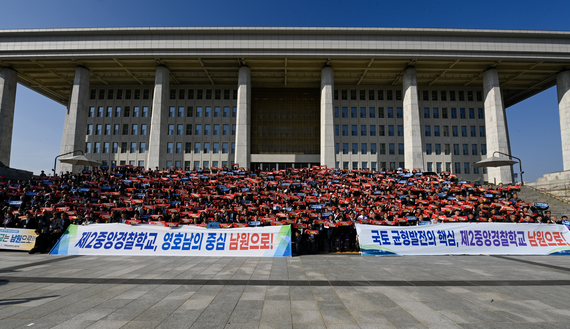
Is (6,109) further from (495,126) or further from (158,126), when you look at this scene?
(495,126)

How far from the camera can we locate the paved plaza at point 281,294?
219 inches

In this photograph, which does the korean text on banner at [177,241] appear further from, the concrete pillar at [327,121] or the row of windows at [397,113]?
the row of windows at [397,113]

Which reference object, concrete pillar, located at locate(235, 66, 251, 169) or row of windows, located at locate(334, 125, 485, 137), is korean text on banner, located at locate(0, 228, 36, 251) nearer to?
concrete pillar, located at locate(235, 66, 251, 169)

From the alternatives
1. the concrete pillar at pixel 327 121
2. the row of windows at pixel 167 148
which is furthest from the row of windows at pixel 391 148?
the row of windows at pixel 167 148

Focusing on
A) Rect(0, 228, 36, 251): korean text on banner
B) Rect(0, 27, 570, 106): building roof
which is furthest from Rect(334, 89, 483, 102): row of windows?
Rect(0, 228, 36, 251): korean text on banner

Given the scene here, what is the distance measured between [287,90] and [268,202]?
3368 cm

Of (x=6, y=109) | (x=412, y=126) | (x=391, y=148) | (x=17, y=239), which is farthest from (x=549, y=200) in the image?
(x=6, y=109)

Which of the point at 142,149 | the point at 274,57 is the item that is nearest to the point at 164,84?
the point at 142,149

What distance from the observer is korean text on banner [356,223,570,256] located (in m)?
14.2

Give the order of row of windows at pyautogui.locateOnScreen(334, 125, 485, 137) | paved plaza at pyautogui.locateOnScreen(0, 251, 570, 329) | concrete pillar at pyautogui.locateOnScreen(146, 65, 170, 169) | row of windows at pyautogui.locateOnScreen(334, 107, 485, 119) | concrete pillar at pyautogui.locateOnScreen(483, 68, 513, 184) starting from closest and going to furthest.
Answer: paved plaza at pyautogui.locateOnScreen(0, 251, 570, 329) < concrete pillar at pyautogui.locateOnScreen(483, 68, 513, 184) < concrete pillar at pyautogui.locateOnScreen(146, 65, 170, 169) < row of windows at pyautogui.locateOnScreen(334, 125, 485, 137) < row of windows at pyautogui.locateOnScreen(334, 107, 485, 119)

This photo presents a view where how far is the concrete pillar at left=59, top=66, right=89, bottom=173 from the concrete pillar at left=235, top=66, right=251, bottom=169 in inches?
864

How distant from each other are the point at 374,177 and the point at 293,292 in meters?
22.6

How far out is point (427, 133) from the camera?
A: 49938 millimetres

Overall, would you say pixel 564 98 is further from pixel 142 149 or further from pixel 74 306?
pixel 142 149
